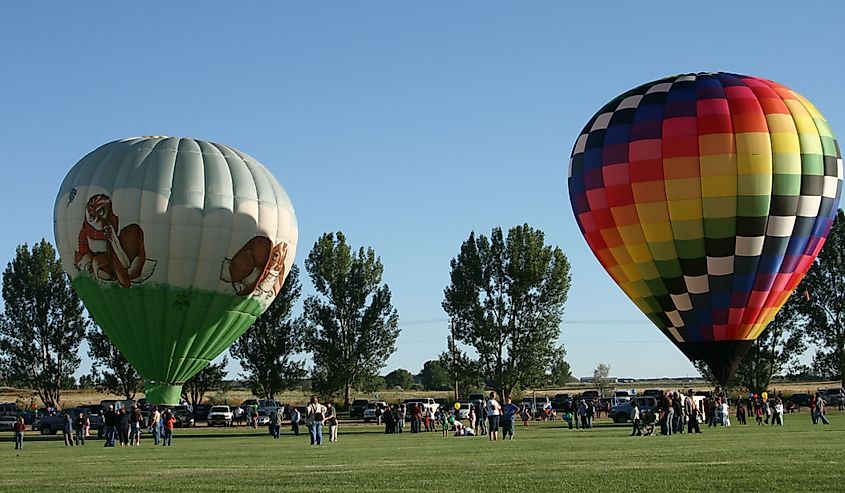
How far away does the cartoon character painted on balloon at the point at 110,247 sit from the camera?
36.5 metres

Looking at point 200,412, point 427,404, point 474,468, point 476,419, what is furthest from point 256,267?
point 474,468

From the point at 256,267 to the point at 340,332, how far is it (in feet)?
84.1

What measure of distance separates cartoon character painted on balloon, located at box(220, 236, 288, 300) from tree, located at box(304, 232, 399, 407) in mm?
22984

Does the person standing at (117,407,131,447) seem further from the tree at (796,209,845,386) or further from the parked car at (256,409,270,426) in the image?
the tree at (796,209,845,386)

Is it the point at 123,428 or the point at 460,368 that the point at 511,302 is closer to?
the point at 460,368

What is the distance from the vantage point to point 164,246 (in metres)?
36.6

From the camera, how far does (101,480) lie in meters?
16.2

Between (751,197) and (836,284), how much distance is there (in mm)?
31610

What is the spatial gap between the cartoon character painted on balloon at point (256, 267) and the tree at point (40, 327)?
27.1 m

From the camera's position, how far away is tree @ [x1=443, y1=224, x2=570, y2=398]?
201ft

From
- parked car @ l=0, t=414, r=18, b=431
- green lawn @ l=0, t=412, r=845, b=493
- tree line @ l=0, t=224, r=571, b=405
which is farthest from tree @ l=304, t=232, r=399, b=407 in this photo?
green lawn @ l=0, t=412, r=845, b=493

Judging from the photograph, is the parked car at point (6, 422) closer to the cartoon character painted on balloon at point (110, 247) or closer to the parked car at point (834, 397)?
the cartoon character painted on balloon at point (110, 247)

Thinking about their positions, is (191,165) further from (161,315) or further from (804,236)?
(804,236)

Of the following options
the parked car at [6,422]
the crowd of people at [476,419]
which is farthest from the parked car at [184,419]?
the parked car at [6,422]
